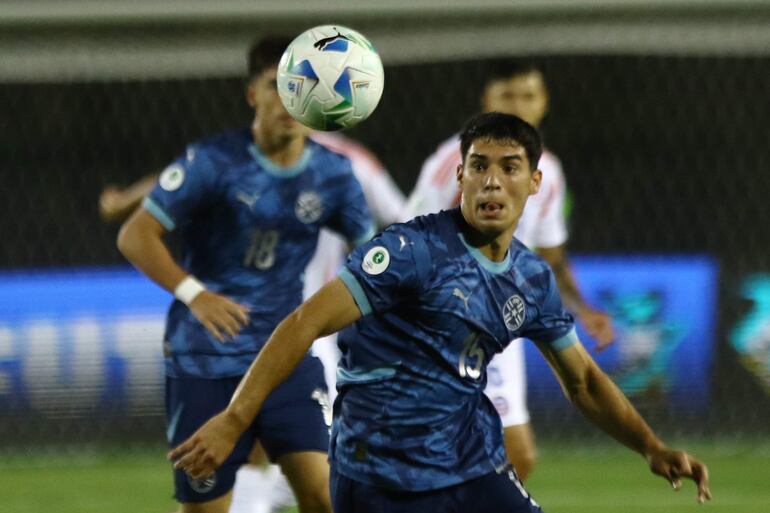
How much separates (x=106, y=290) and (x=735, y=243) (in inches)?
144

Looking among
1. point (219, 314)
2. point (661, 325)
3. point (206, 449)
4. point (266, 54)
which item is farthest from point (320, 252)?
point (206, 449)

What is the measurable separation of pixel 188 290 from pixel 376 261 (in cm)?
137

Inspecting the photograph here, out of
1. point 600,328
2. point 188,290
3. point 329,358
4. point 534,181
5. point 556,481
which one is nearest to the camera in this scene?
point 534,181

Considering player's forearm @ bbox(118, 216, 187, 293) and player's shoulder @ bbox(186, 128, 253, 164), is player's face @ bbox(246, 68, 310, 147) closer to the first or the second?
player's shoulder @ bbox(186, 128, 253, 164)

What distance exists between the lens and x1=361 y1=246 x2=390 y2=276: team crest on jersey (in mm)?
3795

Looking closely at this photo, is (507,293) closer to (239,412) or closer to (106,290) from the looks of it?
(239,412)

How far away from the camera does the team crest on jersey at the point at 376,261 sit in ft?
12.5

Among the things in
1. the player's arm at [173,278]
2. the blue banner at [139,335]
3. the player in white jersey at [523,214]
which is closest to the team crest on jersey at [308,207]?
the player's arm at [173,278]

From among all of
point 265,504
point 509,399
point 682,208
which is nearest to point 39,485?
point 265,504

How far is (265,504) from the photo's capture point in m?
5.86

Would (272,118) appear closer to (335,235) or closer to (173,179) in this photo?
(173,179)

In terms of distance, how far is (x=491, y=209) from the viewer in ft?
13.1

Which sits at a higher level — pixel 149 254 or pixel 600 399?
pixel 149 254

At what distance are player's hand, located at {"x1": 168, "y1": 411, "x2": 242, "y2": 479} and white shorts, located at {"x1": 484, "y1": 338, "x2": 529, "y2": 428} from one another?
2486 millimetres
